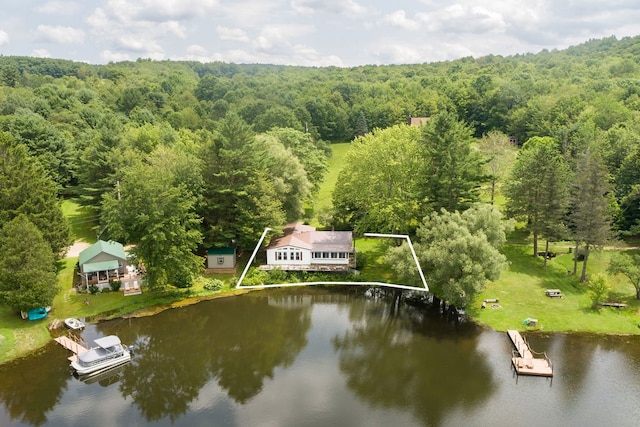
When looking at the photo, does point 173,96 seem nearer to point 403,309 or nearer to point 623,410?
point 403,309

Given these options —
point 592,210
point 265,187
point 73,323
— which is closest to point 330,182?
point 265,187

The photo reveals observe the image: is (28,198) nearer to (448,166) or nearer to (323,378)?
(323,378)

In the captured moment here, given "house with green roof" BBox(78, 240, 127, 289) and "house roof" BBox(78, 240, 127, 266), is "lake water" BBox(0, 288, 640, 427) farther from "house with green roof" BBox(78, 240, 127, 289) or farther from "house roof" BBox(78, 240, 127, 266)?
"house roof" BBox(78, 240, 127, 266)

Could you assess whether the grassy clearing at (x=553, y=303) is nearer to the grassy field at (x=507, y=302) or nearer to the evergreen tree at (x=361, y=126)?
the grassy field at (x=507, y=302)

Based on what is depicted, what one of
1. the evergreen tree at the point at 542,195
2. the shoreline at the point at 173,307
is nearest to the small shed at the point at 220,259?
the shoreline at the point at 173,307

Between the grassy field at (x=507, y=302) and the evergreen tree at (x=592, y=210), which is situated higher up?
the evergreen tree at (x=592, y=210)

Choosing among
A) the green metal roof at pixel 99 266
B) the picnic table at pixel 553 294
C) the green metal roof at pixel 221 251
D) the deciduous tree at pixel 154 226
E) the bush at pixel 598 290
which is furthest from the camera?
the green metal roof at pixel 221 251
